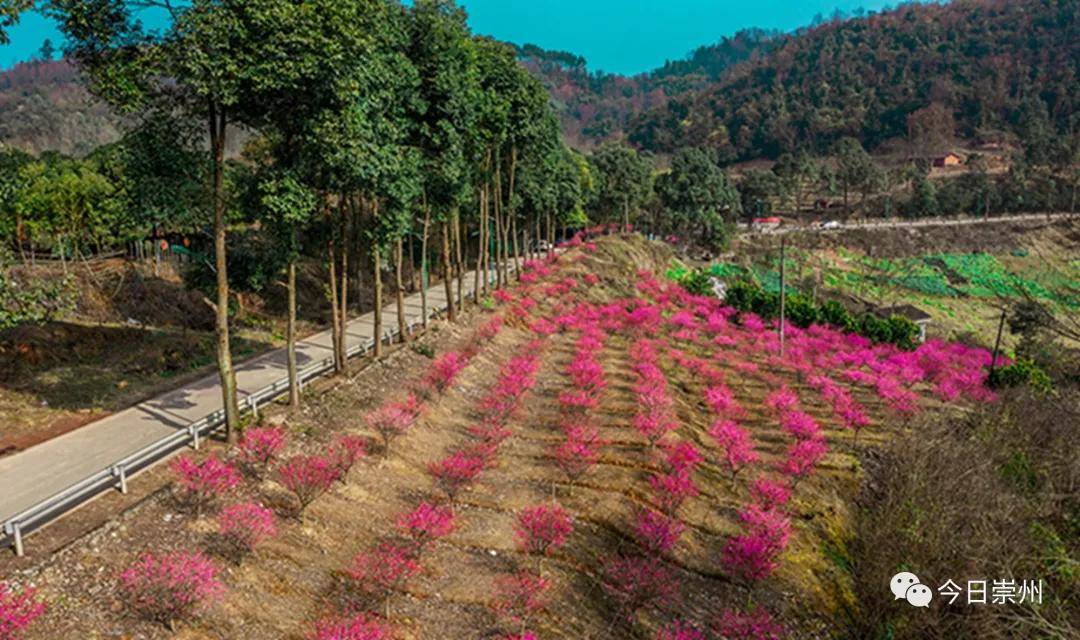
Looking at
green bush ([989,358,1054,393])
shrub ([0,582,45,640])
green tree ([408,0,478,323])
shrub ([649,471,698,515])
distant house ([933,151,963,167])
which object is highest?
distant house ([933,151,963,167])

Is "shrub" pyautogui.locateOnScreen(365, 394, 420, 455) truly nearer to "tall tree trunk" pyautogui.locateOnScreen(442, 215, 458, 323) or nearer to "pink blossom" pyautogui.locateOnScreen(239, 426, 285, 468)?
"pink blossom" pyautogui.locateOnScreen(239, 426, 285, 468)

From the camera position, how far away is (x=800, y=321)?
46594 mm

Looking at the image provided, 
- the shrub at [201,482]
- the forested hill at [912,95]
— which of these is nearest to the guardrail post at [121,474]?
the shrub at [201,482]

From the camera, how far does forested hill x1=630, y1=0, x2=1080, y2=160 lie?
151625mm

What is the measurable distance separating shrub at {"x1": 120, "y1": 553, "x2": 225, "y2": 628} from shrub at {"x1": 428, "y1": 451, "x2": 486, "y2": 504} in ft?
22.2

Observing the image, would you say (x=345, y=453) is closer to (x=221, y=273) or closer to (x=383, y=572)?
(x=383, y=572)

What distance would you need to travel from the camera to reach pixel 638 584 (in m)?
12.6

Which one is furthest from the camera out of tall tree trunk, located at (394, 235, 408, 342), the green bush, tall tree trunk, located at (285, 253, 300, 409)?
the green bush

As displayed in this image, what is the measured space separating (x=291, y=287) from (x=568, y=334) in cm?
2185

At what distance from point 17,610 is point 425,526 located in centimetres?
685

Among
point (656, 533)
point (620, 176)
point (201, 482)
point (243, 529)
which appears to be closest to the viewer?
point (243, 529)

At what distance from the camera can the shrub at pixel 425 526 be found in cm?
1337

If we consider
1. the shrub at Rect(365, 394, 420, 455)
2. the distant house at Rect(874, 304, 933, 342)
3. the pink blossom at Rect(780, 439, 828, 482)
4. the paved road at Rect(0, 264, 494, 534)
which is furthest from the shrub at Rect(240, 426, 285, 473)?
the distant house at Rect(874, 304, 933, 342)

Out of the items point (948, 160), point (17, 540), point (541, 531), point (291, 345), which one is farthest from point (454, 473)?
point (948, 160)
